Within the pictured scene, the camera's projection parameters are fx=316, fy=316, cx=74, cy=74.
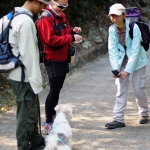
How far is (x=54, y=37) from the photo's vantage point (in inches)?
165

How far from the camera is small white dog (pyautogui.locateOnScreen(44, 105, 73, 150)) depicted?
3568 mm

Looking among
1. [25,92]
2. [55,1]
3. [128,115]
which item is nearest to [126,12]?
[55,1]

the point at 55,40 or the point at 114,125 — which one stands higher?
the point at 55,40

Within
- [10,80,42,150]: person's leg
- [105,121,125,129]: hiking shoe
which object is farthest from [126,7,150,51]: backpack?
[10,80,42,150]: person's leg

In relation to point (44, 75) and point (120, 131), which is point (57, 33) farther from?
point (44, 75)

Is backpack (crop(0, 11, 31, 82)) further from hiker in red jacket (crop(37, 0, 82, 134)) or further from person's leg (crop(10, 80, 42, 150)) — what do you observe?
hiker in red jacket (crop(37, 0, 82, 134))

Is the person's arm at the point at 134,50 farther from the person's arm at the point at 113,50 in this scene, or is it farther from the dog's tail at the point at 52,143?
the dog's tail at the point at 52,143

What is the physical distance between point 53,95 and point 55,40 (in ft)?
2.87

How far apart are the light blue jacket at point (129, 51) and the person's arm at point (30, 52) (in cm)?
152

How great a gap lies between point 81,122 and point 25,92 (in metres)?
1.83

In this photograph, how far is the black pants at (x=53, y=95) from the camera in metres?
4.52

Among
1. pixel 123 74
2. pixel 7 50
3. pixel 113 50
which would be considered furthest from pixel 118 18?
pixel 7 50

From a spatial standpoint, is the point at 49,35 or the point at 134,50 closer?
the point at 49,35

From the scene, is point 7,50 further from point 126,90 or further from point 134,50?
point 126,90
